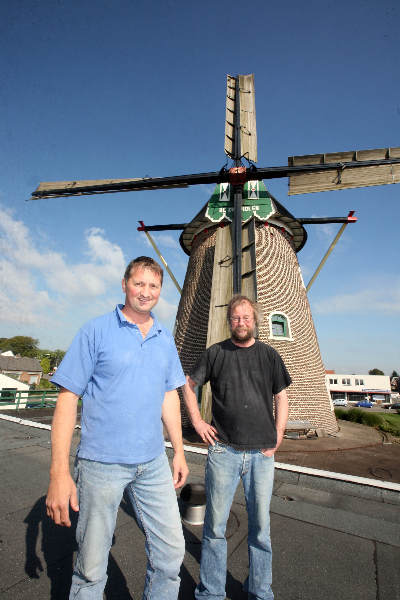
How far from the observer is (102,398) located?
5.45 ft

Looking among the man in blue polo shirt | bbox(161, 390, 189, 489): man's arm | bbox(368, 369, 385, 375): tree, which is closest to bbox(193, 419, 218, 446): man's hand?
bbox(161, 390, 189, 489): man's arm

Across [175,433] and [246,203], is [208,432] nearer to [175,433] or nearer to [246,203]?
[175,433]

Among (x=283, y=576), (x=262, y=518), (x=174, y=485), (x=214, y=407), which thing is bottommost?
(x=283, y=576)

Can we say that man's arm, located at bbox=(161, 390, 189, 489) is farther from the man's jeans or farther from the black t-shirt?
the black t-shirt

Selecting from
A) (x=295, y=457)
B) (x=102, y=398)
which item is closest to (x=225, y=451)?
(x=102, y=398)

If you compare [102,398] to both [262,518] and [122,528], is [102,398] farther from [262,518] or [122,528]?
[122,528]

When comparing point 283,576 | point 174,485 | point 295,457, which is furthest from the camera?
point 295,457

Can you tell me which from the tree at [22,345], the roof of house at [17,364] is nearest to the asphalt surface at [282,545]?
the roof of house at [17,364]

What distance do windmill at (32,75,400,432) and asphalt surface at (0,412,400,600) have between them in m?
4.32

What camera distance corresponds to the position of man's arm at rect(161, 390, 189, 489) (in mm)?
2000

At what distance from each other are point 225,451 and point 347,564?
1663mm

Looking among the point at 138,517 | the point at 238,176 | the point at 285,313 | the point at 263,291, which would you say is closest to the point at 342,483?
the point at 138,517

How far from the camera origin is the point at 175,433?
79.5 inches

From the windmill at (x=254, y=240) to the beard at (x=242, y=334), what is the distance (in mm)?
5953
